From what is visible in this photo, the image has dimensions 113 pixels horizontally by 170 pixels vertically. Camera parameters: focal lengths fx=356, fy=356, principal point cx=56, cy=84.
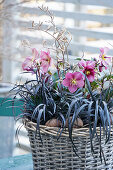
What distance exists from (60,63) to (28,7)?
180cm

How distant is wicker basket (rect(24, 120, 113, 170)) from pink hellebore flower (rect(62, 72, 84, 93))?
0.11 meters

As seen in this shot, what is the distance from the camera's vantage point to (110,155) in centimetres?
92

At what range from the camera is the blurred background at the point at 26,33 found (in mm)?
2275

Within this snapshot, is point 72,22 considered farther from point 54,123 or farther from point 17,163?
point 54,123

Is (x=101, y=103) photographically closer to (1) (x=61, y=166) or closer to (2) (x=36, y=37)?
(1) (x=61, y=166)

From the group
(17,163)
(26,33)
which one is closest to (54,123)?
(17,163)

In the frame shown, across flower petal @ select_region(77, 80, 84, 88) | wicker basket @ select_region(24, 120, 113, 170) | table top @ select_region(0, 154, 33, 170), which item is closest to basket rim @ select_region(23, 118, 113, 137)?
wicker basket @ select_region(24, 120, 113, 170)

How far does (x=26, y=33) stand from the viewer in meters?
2.85

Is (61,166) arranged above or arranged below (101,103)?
below

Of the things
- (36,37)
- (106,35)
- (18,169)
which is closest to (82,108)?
(18,169)

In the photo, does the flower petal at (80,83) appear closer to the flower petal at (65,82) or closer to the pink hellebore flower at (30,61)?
the flower petal at (65,82)

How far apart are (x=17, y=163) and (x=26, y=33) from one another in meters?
1.82

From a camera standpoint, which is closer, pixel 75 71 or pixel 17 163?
pixel 75 71

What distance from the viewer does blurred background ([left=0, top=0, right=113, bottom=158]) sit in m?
2.28
